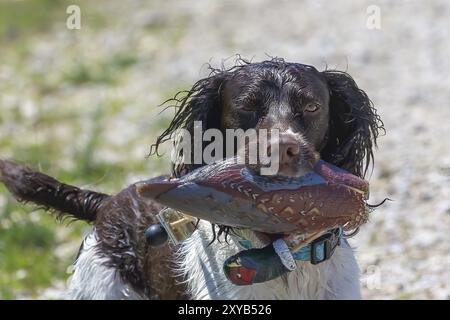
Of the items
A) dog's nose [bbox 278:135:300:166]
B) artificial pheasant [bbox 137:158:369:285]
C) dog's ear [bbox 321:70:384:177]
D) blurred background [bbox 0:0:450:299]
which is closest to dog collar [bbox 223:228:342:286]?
artificial pheasant [bbox 137:158:369:285]

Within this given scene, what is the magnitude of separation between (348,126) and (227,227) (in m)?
0.79

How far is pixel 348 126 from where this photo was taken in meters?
4.48

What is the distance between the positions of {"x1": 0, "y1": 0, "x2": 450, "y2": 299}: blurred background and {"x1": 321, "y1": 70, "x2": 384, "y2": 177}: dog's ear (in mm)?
1387

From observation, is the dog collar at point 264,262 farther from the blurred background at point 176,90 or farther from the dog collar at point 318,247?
the blurred background at point 176,90

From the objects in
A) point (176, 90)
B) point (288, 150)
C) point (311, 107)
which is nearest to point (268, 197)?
point (288, 150)

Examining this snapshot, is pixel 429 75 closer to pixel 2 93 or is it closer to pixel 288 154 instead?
pixel 2 93

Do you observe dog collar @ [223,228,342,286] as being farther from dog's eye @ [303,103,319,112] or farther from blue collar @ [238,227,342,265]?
dog's eye @ [303,103,319,112]

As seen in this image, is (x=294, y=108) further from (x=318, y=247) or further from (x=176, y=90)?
(x=176, y=90)

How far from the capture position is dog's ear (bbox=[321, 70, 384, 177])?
4.39 m

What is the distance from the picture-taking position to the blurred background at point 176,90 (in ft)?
21.9
